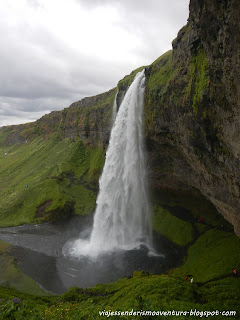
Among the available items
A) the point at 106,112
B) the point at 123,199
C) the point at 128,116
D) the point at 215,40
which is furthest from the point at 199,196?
the point at 106,112

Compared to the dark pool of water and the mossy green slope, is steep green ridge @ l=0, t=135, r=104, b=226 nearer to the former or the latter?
the dark pool of water

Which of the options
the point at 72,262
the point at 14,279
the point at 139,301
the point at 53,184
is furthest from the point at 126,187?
the point at 53,184

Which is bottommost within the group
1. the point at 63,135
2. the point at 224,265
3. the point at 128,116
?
the point at 224,265

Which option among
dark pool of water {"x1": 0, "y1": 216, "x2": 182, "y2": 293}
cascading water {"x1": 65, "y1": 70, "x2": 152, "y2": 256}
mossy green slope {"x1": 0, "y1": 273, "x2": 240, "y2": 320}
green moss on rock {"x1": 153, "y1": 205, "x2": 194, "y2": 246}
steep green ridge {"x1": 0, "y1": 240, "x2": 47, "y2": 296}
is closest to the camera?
mossy green slope {"x1": 0, "y1": 273, "x2": 240, "y2": 320}

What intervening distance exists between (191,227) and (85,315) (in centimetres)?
2750

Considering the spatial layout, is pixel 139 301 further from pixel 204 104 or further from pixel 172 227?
pixel 172 227

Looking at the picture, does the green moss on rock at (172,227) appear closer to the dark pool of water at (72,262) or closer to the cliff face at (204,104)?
the dark pool of water at (72,262)

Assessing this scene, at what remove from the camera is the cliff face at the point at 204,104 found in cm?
1549


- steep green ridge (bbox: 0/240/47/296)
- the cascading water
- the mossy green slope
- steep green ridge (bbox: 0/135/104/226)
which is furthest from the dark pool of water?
steep green ridge (bbox: 0/135/104/226)

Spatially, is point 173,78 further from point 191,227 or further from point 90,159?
point 90,159

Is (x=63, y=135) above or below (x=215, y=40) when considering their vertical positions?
above

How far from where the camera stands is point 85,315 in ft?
38.4

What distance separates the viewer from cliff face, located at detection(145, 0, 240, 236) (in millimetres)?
15492

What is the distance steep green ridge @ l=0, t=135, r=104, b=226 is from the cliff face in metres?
25.7
